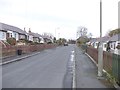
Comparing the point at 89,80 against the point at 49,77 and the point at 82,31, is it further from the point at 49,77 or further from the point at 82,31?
the point at 82,31

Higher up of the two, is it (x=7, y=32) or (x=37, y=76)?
(x=7, y=32)

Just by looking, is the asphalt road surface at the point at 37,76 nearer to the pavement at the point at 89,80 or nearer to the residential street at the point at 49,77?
the residential street at the point at 49,77

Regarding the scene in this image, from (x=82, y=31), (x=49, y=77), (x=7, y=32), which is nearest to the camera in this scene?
(x=49, y=77)

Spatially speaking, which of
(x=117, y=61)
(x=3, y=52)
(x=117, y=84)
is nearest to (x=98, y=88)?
(x=117, y=84)

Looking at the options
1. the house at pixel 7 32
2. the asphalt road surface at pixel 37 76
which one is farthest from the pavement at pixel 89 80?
the house at pixel 7 32

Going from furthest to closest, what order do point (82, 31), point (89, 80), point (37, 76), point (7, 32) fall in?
point (82, 31), point (7, 32), point (37, 76), point (89, 80)

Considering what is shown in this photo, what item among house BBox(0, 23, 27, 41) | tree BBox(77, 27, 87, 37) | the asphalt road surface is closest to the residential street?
the asphalt road surface

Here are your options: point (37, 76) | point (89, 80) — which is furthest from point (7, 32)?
point (89, 80)

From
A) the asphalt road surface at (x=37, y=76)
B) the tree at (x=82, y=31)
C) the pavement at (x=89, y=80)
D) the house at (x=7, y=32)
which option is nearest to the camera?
the pavement at (x=89, y=80)

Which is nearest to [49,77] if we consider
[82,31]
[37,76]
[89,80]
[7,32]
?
[37,76]

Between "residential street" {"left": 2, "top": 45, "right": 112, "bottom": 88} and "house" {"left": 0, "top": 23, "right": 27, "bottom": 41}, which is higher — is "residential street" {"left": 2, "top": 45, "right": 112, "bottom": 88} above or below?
below

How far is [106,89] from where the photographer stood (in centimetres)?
1092

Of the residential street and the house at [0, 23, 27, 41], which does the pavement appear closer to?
the residential street

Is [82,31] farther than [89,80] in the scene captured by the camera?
Yes
